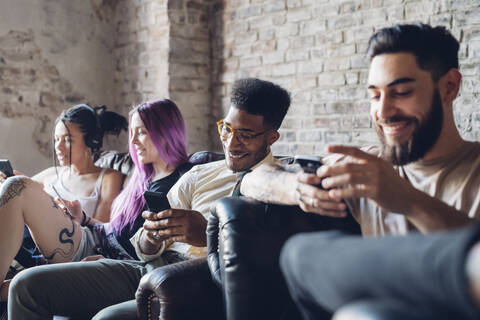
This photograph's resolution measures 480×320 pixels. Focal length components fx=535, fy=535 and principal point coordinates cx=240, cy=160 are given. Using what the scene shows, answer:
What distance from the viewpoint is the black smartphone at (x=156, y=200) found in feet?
6.78

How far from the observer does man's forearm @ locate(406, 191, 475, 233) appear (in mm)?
1346

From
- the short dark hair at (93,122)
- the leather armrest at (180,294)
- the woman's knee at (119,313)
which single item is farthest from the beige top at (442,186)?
the short dark hair at (93,122)

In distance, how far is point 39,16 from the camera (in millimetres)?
4645

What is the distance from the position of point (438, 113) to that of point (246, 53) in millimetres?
2962

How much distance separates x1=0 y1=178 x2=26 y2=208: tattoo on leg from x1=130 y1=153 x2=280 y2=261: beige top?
0.64 meters

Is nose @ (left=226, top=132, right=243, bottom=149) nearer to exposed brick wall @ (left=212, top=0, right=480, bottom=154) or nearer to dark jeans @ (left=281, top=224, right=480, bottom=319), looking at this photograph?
dark jeans @ (left=281, top=224, right=480, bottom=319)

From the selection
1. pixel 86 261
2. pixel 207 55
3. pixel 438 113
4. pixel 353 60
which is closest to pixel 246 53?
pixel 207 55

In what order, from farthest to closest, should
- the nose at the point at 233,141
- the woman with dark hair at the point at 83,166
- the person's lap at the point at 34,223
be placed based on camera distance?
the woman with dark hair at the point at 83,166
the person's lap at the point at 34,223
the nose at the point at 233,141

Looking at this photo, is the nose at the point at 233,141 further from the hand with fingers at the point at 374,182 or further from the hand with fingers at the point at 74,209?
the hand with fingers at the point at 74,209

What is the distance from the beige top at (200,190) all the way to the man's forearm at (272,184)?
0.49 meters

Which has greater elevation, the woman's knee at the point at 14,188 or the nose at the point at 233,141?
the nose at the point at 233,141

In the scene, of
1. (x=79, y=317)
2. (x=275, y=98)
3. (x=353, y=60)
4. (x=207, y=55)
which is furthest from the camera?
(x=207, y=55)

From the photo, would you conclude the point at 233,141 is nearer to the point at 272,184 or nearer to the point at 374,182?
the point at 272,184

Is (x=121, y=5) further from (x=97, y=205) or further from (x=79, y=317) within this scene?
(x=79, y=317)
